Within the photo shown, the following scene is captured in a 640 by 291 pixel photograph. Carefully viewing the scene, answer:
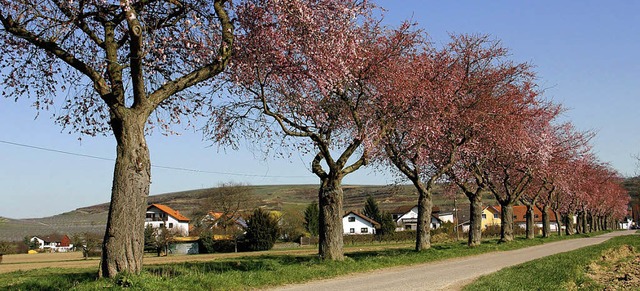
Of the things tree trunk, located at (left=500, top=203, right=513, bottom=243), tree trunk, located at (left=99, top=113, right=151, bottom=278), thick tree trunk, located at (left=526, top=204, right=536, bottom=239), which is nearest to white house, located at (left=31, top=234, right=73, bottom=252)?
thick tree trunk, located at (left=526, top=204, right=536, bottom=239)

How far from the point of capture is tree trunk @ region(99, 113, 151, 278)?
48.5ft

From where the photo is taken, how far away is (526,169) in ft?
153

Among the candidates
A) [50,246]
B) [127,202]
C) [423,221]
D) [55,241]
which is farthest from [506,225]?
[55,241]

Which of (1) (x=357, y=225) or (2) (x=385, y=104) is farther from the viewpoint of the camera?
(1) (x=357, y=225)

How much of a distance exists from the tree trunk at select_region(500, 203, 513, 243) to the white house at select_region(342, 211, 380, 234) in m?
82.7

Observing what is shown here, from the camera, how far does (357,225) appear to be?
5256 inches

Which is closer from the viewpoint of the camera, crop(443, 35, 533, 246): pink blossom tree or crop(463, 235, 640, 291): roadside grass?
crop(463, 235, 640, 291): roadside grass

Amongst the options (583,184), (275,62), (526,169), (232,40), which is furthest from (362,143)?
(583,184)

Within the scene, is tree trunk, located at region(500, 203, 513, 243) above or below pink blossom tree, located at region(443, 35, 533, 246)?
below

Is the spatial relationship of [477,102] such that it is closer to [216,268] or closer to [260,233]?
[216,268]

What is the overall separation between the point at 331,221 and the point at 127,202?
36.0 feet

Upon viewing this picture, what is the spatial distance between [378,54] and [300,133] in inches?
207

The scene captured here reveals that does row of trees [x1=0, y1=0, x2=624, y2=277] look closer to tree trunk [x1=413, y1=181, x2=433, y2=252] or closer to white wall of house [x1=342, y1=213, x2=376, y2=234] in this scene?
tree trunk [x1=413, y1=181, x2=433, y2=252]

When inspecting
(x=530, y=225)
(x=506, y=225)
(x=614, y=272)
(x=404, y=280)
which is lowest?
(x=614, y=272)
